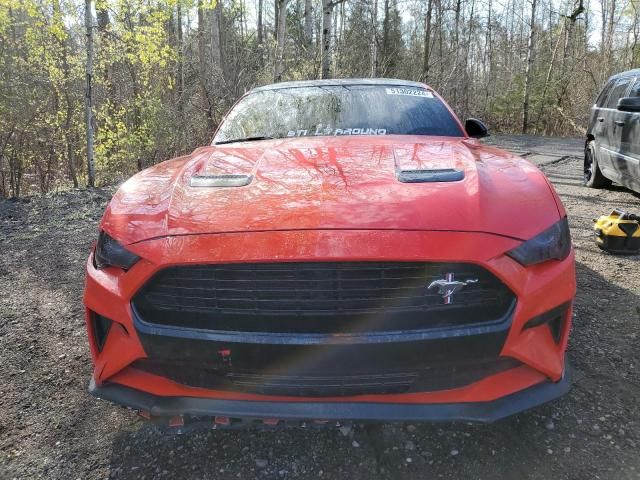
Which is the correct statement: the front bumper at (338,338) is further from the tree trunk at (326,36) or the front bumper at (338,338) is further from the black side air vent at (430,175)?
the tree trunk at (326,36)

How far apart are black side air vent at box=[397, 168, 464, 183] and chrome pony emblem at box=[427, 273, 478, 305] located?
575 millimetres

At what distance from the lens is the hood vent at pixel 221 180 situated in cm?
222

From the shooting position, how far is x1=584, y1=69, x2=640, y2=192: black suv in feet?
19.4

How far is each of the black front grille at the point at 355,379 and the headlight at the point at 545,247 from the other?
0.37 metres

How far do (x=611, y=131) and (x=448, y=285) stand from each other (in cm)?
631

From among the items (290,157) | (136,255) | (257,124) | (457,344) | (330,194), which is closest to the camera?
(457,344)

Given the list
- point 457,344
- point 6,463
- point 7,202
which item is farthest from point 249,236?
point 7,202

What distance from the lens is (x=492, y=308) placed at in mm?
1716

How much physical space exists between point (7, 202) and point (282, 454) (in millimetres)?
6983

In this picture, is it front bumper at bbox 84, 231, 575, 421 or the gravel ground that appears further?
the gravel ground

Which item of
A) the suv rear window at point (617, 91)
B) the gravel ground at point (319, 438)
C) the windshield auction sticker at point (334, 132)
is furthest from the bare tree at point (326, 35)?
the gravel ground at point (319, 438)

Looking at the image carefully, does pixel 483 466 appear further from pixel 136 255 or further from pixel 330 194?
pixel 136 255

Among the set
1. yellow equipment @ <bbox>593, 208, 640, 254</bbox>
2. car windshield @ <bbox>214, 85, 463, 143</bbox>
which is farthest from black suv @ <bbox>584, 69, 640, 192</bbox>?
car windshield @ <bbox>214, 85, 463, 143</bbox>

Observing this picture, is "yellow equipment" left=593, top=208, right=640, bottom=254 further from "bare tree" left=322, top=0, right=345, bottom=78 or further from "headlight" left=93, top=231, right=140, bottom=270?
"bare tree" left=322, top=0, right=345, bottom=78
